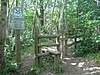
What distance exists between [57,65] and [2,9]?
9.91ft

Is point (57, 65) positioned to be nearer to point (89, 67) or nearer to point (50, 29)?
point (89, 67)

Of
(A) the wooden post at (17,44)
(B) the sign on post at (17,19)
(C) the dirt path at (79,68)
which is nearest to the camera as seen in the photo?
(B) the sign on post at (17,19)

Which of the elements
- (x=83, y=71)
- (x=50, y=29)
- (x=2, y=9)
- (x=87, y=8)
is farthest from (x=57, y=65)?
(x=50, y=29)

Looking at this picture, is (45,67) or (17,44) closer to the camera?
(45,67)

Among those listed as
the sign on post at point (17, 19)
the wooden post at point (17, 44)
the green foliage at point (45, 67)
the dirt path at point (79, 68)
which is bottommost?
the dirt path at point (79, 68)

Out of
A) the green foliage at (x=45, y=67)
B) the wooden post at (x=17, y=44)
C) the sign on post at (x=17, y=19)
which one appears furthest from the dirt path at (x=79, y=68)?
the sign on post at (x=17, y=19)

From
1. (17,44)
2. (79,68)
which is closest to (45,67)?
(79,68)

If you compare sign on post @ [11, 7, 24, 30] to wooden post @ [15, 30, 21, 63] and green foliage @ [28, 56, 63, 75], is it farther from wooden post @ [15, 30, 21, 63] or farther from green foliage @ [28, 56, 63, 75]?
green foliage @ [28, 56, 63, 75]

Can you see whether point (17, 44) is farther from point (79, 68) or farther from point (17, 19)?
point (79, 68)

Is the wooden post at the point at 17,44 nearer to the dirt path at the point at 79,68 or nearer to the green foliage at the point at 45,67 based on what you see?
the dirt path at the point at 79,68

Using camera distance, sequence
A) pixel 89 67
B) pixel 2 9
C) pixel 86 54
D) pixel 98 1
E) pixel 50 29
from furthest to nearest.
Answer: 1. pixel 50 29
2. pixel 98 1
3. pixel 86 54
4. pixel 89 67
5. pixel 2 9

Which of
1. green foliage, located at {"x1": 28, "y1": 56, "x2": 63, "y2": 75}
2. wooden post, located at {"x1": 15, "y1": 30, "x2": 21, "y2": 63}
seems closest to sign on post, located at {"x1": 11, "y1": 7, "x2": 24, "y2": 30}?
wooden post, located at {"x1": 15, "y1": 30, "x2": 21, "y2": 63}

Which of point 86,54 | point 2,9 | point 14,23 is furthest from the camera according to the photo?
point 86,54

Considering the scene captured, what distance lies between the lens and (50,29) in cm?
2139
